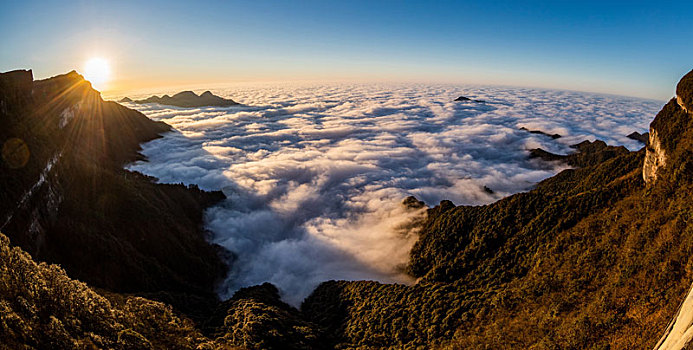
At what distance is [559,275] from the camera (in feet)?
91.8

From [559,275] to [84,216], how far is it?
188ft

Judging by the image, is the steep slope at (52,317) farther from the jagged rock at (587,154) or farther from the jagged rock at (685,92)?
the jagged rock at (587,154)

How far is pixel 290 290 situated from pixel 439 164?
120 metres

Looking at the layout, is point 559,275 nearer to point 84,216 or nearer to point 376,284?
point 376,284

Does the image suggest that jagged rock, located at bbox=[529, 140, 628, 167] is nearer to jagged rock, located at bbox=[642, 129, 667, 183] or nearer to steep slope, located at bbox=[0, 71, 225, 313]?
jagged rock, located at bbox=[642, 129, 667, 183]

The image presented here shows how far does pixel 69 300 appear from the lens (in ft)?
54.5

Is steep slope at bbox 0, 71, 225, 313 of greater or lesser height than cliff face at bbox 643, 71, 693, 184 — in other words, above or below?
below

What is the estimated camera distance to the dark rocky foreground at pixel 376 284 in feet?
58.5

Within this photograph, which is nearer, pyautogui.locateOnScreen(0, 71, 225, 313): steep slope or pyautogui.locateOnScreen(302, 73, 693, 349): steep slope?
pyautogui.locateOnScreen(302, 73, 693, 349): steep slope

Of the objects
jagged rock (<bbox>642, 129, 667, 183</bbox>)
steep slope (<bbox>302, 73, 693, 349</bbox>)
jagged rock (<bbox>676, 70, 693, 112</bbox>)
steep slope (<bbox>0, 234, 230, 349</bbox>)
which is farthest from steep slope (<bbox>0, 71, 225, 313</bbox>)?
jagged rock (<bbox>676, 70, 693, 112</bbox>)

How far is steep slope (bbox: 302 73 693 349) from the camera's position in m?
19.7

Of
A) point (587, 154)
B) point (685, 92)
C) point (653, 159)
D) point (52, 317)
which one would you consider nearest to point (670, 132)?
point (653, 159)

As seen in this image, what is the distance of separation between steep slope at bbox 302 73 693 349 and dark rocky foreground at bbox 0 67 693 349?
157 mm

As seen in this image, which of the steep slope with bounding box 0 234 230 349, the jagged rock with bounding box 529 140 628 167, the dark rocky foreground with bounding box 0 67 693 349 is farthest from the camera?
the jagged rock with bounding box 529 140 628 167
